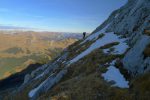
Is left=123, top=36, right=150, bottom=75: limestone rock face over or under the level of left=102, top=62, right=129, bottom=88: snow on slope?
over

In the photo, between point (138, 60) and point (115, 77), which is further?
A: point (115, 77)

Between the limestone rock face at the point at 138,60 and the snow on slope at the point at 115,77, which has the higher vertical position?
the limestone rock face at the point at 138,60

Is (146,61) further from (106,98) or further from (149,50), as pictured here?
(106,98)

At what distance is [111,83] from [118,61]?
24.3 ft

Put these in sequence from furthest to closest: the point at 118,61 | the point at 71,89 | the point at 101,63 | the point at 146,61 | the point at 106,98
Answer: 1. the point at 101,63
2. the point at 118,61
3. the point at 71,89
4. the point at 146,61
5. the point at 106,98

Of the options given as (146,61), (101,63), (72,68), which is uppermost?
(146,61)

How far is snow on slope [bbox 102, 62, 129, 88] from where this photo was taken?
32494 millimetres

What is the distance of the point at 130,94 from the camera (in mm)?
28141

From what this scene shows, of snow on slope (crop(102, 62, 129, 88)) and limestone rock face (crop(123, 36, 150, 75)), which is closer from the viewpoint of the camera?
limestone rock face (crop(123, 36, 150, 75))

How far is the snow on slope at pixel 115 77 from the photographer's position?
32.5 m

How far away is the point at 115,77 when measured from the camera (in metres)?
35.1

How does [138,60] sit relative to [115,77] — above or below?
above

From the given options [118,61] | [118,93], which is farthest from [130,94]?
[118,61]

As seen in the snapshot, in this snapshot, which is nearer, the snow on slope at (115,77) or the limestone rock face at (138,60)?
the limestone rock face at (138,60)
